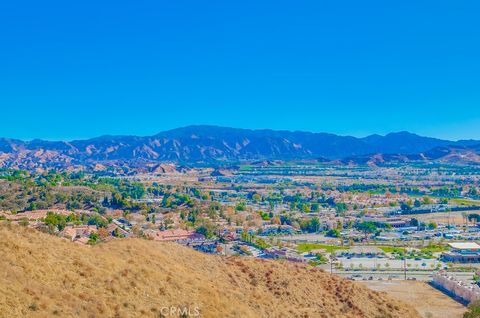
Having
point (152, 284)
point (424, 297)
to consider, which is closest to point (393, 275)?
point (424, 297)

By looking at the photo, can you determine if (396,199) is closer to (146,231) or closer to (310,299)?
(146,231)

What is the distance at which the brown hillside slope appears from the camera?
16.2m

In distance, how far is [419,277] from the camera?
51781 mm

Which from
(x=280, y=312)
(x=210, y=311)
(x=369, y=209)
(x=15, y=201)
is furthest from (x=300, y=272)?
(x=369, y=209)

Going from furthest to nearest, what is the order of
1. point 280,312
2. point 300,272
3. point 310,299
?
point 300,272 → point 310,299 → point 280,312

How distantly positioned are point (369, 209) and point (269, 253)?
183ft

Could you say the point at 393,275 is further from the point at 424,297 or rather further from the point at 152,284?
the point at 152,284

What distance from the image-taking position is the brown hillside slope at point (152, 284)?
16.2m

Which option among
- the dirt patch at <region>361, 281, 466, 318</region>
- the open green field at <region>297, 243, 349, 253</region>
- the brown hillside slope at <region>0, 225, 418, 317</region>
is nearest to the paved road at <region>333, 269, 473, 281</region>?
the dirt patch at <region>361, 281, 466, 318</region>

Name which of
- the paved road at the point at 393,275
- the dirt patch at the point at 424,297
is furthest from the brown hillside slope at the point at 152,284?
the paved road at the point at 393,275

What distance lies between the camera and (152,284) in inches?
787

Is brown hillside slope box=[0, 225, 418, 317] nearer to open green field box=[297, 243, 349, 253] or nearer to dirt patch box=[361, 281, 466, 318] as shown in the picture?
dirt patch box=[361, 281, 466, 318]

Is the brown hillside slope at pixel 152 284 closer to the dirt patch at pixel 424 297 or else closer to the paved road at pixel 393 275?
the dirt patch at pixel 424 297

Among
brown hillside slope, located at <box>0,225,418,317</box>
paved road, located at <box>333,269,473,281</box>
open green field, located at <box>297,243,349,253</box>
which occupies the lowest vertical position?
paved road, located at <box>333,269,473,281</box>
